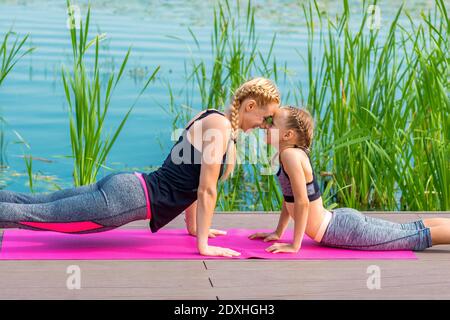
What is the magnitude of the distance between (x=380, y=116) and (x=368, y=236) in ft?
5.02

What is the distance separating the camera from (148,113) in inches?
328

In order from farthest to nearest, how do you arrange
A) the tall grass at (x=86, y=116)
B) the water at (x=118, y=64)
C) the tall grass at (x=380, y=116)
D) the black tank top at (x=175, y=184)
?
1. the water at (x=118, y=64)
2. the tall grass at (x=380, y=116)
3. the tall grass at (x=86, y=116)
4. the black tank top at (x=175, y=184)

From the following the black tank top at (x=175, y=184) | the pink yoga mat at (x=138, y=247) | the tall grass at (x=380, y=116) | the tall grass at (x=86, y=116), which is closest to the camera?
the pink yoga mat at (x=138, y=247)

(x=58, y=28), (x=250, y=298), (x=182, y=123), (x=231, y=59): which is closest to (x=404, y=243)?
(x=250, y=298)

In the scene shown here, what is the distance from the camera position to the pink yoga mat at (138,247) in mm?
3947

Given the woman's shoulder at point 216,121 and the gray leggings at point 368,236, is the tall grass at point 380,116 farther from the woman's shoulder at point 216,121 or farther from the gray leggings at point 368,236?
the woman's shoulder at point 216,121

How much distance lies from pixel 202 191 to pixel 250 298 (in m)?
0.65

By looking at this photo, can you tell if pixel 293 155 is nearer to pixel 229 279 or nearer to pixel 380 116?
pixel 229 279

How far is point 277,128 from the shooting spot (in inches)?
159

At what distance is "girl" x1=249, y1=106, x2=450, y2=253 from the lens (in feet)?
13.1

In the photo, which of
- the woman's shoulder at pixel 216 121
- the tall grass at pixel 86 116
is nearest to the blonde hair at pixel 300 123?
the woman's shoulder at pixel 216 121

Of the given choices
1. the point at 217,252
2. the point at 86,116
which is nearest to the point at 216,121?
the point at 217,252

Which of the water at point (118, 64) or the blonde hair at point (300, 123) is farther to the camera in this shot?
the water at point (118, 64)
